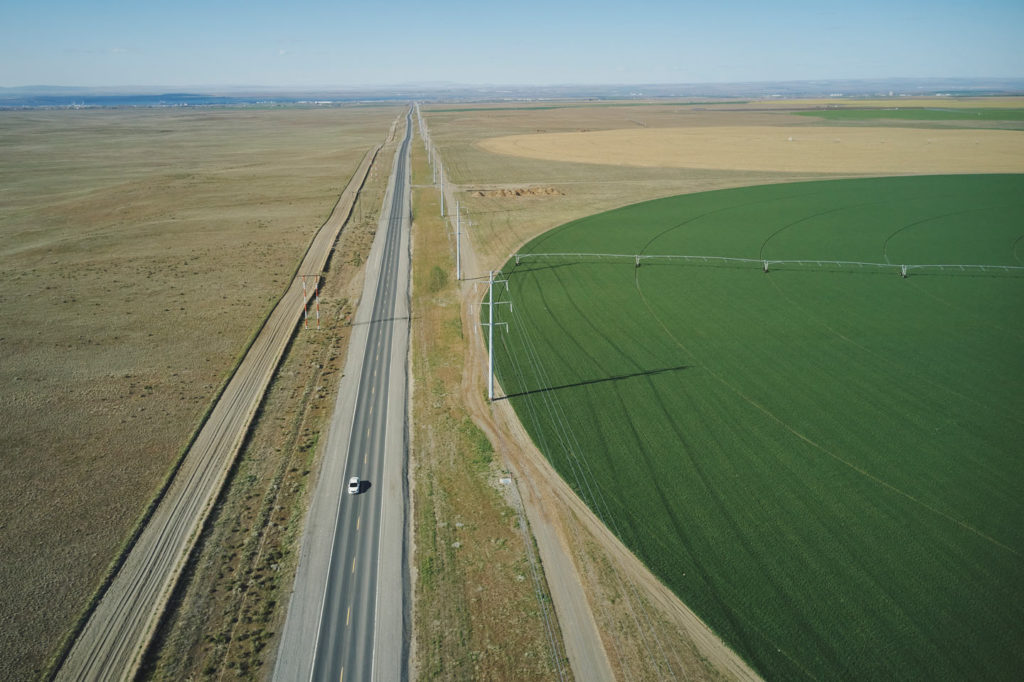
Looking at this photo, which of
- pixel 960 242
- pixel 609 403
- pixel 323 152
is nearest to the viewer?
pixel 609 403

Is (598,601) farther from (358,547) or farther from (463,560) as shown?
(358,547)

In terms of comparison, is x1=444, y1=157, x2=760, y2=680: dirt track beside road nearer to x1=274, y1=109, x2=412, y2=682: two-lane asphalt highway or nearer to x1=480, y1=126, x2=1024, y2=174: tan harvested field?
x1=274, y1=109, x2=412, y2=682: two-lane asphalt highway

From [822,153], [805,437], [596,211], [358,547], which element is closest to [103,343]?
[358,547]

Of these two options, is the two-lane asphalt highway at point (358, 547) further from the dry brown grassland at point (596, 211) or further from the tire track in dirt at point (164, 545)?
the dry brown grassland at point (596, 211)

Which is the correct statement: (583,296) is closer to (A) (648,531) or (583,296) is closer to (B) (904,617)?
(A) (648,531)

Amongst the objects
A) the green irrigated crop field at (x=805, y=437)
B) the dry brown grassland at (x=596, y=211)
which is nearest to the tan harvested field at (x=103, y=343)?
the dry brown grassland at (x=596, y=211)

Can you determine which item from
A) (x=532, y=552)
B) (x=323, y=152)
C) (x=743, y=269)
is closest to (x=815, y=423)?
(x=532, y=552)

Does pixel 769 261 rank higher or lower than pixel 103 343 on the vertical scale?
higher
